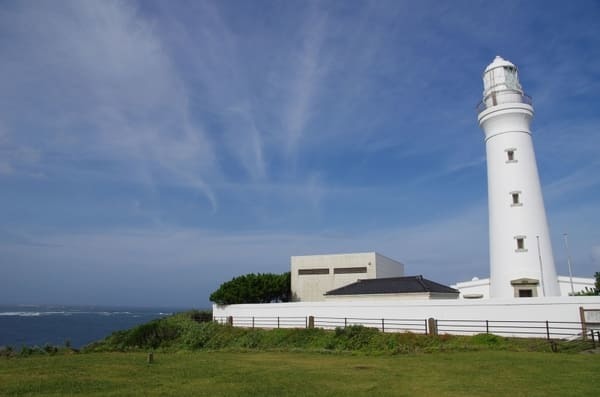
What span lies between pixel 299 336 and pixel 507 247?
11.8 metres

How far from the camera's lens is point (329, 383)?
33.7 feet

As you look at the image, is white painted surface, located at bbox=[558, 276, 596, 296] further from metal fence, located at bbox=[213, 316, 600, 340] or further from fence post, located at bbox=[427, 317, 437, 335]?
fence post, located at bbox=[427, 317, 437, 335]

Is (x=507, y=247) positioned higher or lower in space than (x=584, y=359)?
higher

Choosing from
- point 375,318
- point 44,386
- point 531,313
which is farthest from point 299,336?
point 44,386

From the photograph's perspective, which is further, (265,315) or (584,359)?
(265,315)

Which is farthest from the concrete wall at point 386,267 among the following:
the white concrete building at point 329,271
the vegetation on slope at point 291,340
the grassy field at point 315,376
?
the grassy field at point 315,376

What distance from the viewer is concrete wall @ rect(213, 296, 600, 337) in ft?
60.5

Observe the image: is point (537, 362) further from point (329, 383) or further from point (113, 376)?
point (113, 376)

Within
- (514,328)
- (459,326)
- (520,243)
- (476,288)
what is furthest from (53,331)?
(520,243)

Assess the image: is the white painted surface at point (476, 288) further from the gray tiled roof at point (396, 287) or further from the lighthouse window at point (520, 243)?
the lighthouse window at point (520, 243)

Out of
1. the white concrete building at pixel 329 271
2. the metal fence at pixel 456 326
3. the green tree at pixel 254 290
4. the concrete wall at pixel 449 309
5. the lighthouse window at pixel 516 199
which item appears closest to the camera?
the metal fence at pixel 456 326

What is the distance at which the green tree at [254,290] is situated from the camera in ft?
115

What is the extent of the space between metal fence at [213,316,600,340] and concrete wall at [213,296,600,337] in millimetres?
133

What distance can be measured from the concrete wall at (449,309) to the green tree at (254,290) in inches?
175
